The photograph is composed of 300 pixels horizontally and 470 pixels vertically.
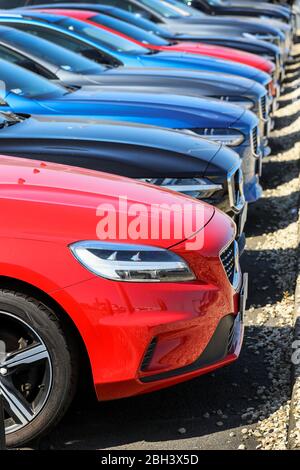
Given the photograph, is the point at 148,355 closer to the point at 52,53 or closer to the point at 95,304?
the point at 95,304

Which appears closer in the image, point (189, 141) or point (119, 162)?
point (119, 162)

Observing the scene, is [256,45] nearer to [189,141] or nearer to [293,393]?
[189,141]

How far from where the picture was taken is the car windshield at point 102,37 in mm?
10109

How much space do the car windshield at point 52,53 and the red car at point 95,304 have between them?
4.18m

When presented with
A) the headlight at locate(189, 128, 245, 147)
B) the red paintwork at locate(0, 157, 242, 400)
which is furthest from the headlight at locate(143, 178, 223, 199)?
the red paintwork at locate(0, 157, 242, 400)

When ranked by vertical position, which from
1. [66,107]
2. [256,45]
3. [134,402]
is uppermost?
[66,107]

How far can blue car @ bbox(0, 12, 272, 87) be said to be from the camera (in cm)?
925

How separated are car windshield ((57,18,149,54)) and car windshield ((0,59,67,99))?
322 cm

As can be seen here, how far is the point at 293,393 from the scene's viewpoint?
432 cm

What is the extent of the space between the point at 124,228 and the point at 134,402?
1.00 metres

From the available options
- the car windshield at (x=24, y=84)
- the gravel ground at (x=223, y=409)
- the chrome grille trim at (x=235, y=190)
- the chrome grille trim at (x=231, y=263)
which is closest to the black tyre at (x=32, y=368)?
the gravel ground at (x=223, y=409)

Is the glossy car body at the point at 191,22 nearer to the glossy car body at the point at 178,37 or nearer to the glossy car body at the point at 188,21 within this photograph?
the glossy car body at the point at 188,21

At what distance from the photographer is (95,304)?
3631 millimetres
